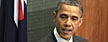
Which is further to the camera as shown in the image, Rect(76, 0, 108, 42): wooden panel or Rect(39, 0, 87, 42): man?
Rect(76, 0, 108, 42): wooden panel

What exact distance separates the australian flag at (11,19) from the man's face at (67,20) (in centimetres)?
84

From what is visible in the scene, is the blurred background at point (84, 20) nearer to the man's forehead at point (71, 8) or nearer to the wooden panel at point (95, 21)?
the wooden panel at point (95, 21)

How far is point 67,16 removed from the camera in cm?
110

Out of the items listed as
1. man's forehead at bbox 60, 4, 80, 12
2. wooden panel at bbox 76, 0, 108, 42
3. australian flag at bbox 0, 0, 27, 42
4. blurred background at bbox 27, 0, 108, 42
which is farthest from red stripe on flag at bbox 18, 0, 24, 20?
man's forehead at bbox 60, 4, 80, 12

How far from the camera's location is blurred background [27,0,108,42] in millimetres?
2166

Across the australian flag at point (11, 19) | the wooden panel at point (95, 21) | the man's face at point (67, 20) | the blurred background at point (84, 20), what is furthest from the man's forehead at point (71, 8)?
the wooden panel at point (95, 21)

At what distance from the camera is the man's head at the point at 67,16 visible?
1095 millimetres

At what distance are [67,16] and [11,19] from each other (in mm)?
900

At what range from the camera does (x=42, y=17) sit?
220cm

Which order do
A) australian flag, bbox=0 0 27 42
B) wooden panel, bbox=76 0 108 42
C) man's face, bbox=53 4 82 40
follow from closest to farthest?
man's face, bbox=53 4 82 40
australian flag, bbox=0 0 27 42
wooden panel, bbox=76 0 108 42

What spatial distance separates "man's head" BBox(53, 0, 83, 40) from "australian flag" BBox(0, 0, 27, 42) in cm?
84

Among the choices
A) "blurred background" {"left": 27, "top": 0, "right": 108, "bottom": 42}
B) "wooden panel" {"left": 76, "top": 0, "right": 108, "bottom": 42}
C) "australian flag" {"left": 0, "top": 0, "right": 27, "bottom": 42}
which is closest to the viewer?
"australian flag" {"left": 0, "top": 0, "right": 27, "bottom": 42}

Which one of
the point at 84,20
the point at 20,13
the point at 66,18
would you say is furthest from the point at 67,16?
the point at 84,20

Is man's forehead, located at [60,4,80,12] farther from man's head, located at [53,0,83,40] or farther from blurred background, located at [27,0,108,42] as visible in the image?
blurred background, located at [27,0,108,42]
